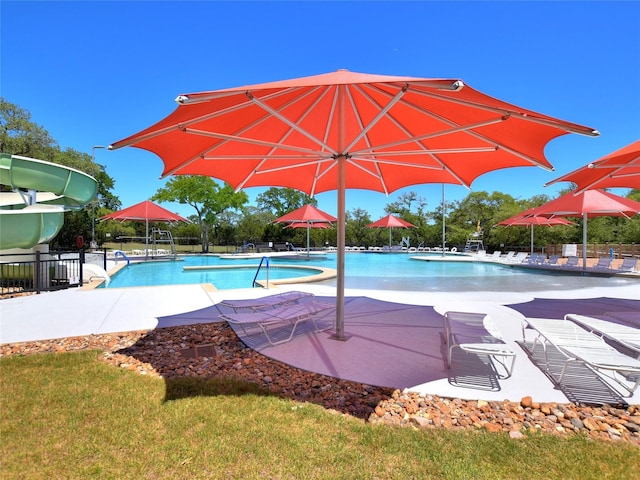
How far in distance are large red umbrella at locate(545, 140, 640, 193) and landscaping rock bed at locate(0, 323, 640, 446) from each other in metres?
3.46

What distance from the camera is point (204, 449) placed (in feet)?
7.54

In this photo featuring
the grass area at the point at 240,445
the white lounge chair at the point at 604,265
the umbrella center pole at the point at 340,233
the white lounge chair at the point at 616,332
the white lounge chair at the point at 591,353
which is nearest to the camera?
the grass area at the point at 240,445

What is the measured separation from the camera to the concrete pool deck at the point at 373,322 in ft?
11.4

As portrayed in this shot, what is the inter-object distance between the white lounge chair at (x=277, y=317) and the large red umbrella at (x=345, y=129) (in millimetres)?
584

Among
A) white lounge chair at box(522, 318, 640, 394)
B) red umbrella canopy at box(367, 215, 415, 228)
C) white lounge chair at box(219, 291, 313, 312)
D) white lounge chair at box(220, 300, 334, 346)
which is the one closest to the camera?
white lounge chair at box(522, 318, 640, 394)

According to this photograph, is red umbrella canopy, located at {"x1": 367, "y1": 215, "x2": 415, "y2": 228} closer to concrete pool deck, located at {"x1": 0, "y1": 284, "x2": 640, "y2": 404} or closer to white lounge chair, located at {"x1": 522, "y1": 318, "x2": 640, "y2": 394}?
concrete pool deck, located at {"x1": 0, "y1": 284, "x2": 640, "y2": 404}

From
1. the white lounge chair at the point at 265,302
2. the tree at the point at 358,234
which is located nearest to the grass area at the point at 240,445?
the white lounge chair at the point at 265,302

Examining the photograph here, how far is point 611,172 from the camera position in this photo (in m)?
5.86

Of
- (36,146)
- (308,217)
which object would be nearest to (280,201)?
(308,217)

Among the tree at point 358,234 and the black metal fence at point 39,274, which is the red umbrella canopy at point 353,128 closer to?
the black metal fence at point 39,274

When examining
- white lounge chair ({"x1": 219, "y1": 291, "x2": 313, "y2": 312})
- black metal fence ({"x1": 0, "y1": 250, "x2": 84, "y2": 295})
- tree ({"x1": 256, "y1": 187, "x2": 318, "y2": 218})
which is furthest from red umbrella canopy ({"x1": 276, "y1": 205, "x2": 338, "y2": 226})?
tree ({"x1": 256, "y1": 187, "x2": 318, "y2": 218})

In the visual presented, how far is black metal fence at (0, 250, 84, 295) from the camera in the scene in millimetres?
8459

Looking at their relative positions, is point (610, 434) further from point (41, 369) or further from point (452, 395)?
point (41, 369)

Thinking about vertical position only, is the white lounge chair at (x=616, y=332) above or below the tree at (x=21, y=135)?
below
